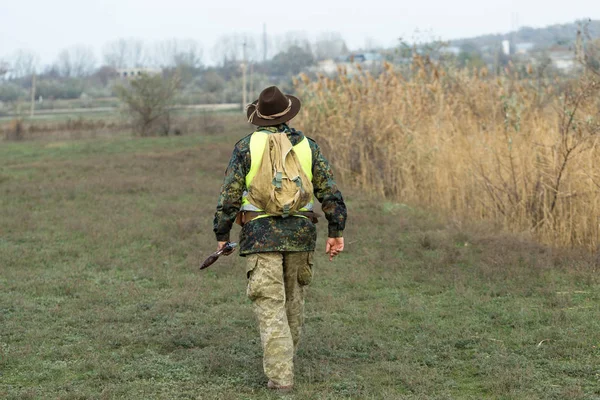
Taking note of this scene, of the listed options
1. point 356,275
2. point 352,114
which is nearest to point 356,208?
point 352,114

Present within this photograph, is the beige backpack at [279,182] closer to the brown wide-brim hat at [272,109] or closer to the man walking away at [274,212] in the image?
the man walking away at [274,212]

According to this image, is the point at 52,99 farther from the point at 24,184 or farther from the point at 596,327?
the point at 596,327

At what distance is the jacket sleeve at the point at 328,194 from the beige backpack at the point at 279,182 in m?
0.16

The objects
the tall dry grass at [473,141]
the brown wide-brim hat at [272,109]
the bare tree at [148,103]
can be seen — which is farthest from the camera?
the bare tree at [148,103]

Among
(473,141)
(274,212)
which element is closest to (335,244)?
(274,212)

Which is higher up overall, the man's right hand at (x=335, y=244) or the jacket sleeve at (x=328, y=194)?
the jacket sleeve at (x=328, y=194)

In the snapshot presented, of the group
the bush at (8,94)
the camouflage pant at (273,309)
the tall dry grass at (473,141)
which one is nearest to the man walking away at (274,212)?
the camouflage pant at (273,309)

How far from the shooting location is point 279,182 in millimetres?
5547

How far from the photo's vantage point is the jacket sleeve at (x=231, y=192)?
18.5 ft

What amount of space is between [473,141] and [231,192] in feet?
27.2

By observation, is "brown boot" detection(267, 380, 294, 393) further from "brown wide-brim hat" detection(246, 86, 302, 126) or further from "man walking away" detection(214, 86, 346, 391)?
"brown wide-brim hat" detection(246, 86, 302, 126)

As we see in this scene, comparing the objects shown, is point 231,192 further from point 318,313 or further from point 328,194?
point 318,313

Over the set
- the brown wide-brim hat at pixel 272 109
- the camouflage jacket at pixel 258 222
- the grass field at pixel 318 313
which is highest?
the brown wide-brim hat at pixel 272 109

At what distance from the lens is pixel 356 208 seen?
1380 cm
